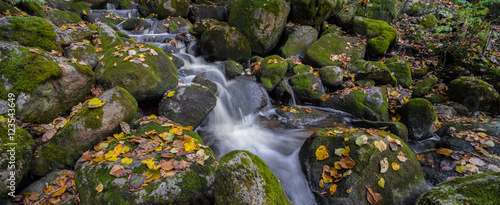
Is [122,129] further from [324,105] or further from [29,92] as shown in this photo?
[324,105]

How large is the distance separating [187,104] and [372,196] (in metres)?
3.79

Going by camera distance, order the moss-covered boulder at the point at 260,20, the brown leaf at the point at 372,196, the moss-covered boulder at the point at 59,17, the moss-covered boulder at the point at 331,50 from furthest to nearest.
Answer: the moss-covered boulder at the point at 260,20
the moss-covered boulder at the point at 331,50
the moss-covered boulder at the point at 59,17
the brown leaf at the point at 372,196

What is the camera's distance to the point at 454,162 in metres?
3.81

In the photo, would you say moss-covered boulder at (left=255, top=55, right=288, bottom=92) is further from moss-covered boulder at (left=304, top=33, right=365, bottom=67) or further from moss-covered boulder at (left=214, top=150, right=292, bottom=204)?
moss-covered boulder at (left=214, top=150, right=292, bottom=204)

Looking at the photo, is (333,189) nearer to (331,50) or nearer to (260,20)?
(331,50)

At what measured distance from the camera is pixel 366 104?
245 inches

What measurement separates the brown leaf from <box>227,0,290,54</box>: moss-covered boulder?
7.19 meters

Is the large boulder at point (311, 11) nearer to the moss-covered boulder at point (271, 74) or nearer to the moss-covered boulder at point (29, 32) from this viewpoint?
the moss-covered boulder at point (271, 74)

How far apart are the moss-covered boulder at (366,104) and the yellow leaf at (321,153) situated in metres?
3.36

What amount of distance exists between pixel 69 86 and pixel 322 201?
4.71m

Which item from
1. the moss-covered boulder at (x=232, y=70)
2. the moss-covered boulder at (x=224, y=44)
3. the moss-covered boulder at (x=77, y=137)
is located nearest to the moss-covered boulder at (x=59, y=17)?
the moss-covered boulder at (x=224, y=44)

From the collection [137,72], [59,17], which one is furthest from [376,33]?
[59,17]

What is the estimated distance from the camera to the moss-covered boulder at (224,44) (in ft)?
25.9

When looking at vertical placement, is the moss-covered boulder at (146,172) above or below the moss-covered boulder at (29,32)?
below
